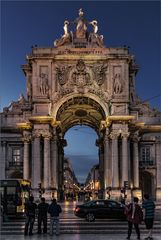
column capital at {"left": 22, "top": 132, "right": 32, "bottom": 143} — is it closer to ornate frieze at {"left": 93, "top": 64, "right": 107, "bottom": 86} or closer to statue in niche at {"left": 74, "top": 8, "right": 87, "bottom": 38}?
ornate frieze at {"left": 93, "top": 64, "right": 107, "bottom": 86}

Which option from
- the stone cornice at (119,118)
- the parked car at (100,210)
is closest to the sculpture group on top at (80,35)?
the stone cornice at (119,118)

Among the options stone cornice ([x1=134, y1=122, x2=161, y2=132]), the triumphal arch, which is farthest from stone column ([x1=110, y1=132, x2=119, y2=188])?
stone cornice ([x1=134, y1=122, x2=161, y2=132])

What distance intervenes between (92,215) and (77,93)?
1210 inches

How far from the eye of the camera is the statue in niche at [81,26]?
68125mm

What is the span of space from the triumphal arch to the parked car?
82.3 feet

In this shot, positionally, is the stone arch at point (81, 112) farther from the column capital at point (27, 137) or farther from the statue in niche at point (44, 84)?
the column capital at point (27, 137)

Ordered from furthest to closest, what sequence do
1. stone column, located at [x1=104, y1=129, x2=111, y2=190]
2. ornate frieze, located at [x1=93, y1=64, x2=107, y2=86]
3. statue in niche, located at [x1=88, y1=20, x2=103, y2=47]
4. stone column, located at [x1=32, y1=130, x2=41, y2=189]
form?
1. statue in niche, located at [x1=88, y1=20, x2=103, y2=47]
2. ornate frieze, located at [x1=93, y1=64, x2=107, y2=86]
3. stone column, located at [x1=104, y1=129, x2=111, y2=190]
4. stone column, located at [x1=32, y1=130, x2=41, y2=189]

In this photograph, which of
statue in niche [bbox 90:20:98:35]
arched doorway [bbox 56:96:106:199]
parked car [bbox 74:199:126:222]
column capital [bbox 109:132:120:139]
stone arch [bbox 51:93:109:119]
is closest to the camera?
parked car [bbox 74:199:126:222]

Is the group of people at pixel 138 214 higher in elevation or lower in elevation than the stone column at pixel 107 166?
lower

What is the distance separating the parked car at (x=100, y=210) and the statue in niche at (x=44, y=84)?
1181 inches

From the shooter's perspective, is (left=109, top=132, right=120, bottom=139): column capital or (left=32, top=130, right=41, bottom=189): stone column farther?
(left=109, top=132, right=120, bottom=139): column capital

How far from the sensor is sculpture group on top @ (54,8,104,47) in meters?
67.1

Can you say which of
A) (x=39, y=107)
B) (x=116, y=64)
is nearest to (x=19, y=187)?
(x=39, y=107)

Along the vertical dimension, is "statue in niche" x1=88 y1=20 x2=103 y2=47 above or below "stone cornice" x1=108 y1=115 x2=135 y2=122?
above
